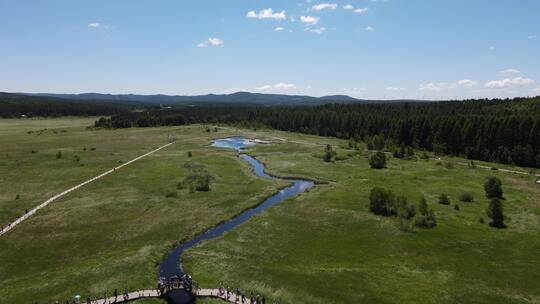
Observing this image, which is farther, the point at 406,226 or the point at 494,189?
the point at 494,189

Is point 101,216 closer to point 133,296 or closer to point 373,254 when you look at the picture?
point 133,296

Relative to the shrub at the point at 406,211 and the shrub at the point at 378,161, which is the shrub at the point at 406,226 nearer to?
the shrub at the point at 406,211

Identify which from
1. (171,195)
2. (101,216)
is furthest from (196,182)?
(101,216)

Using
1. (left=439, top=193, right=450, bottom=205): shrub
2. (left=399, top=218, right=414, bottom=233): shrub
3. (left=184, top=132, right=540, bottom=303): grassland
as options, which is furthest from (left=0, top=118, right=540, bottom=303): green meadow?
(left=439, top=193, right=450, bottom=205): shrub

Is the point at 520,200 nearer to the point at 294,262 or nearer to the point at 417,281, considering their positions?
the point at 417,281

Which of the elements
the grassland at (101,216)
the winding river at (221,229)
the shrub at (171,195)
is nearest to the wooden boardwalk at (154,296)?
the winding river at (221,229)

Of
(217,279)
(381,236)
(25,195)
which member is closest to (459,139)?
(381,236)
